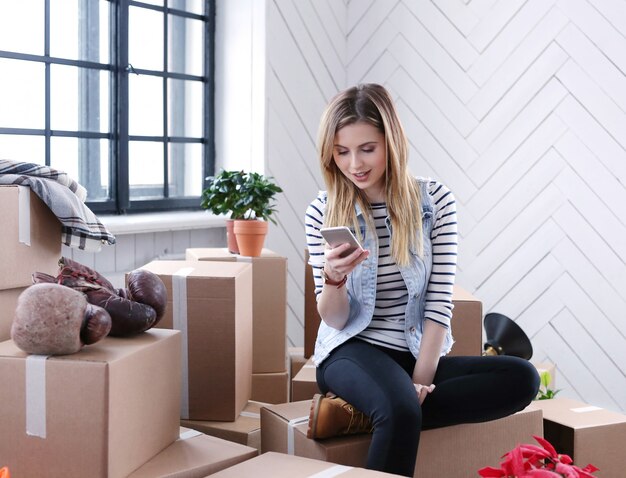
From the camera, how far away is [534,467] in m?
1.07

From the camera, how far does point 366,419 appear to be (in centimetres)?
167

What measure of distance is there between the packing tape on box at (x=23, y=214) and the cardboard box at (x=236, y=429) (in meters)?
0.63

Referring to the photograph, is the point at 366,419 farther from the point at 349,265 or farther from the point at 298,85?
the point at 298,85

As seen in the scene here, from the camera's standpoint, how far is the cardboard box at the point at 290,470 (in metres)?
1.32

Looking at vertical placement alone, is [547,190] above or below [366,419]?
above

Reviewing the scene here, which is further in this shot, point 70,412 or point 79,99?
point 79,99

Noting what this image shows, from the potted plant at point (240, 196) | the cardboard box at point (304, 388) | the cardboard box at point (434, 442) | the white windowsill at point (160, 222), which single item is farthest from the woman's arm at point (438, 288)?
the white windowsill at point (160, 222)

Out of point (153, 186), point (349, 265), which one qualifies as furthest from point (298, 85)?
point (349, 265)

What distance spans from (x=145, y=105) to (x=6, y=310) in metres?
1.47

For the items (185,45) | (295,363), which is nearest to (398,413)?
(295,363)

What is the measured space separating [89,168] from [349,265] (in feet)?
4.75

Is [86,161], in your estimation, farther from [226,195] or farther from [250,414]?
[250,414]

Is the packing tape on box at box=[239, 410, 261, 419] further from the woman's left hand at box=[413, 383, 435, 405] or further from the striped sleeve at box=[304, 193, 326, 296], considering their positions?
the woman's left hand at box=[413, 383, 435, 405]

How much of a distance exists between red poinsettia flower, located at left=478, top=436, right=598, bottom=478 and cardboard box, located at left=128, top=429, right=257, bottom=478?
672 mm
